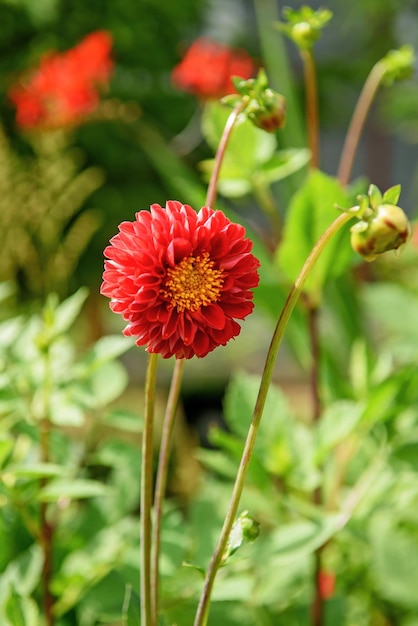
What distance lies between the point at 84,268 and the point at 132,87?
0.53 m

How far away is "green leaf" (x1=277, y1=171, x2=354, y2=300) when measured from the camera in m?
0.47

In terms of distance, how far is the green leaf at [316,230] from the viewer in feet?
1.54

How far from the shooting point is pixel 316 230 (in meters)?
0.48

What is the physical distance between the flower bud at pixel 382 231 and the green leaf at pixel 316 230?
20 cm

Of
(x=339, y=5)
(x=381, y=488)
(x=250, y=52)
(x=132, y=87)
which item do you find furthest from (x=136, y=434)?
(x=339, y=5)

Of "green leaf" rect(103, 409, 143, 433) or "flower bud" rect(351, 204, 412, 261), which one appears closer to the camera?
"flower bud" rect(351, 204, 412, 261)

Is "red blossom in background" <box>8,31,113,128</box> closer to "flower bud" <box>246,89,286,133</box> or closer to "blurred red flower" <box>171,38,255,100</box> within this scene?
"blurred red flower" <box>171,38,255,100</box>

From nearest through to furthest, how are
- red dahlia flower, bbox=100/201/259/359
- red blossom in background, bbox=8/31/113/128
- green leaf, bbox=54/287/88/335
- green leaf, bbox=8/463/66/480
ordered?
red dahlia flower, bbox=100/201/259/359 < green leaf, bbox=8/463/66/480 < green leaf, bbox=54/287/88/335 < red blossom in background, bbox=8/31/113/128

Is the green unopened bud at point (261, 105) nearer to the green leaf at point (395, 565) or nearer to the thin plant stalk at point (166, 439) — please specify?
the thin plant stalk at point (166, 439)

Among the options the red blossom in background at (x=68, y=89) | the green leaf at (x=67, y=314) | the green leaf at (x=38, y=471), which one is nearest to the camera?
the green leaf at (x=38, y=471)

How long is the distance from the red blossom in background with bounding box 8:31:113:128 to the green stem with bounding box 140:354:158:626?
1111mm

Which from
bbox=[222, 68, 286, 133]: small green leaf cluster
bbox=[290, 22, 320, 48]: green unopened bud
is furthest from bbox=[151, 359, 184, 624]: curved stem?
bbox=[290, 22, 320, 48]: green unopened bud

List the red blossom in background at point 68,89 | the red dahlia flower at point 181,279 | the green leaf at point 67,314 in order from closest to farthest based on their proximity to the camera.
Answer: the red dahlia flower at point 181,279 → the green leaf at point 67,314 → the red blossom in background at point 68,89

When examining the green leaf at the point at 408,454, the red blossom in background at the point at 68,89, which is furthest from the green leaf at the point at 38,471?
the red blossom in background at the point at 68,89
